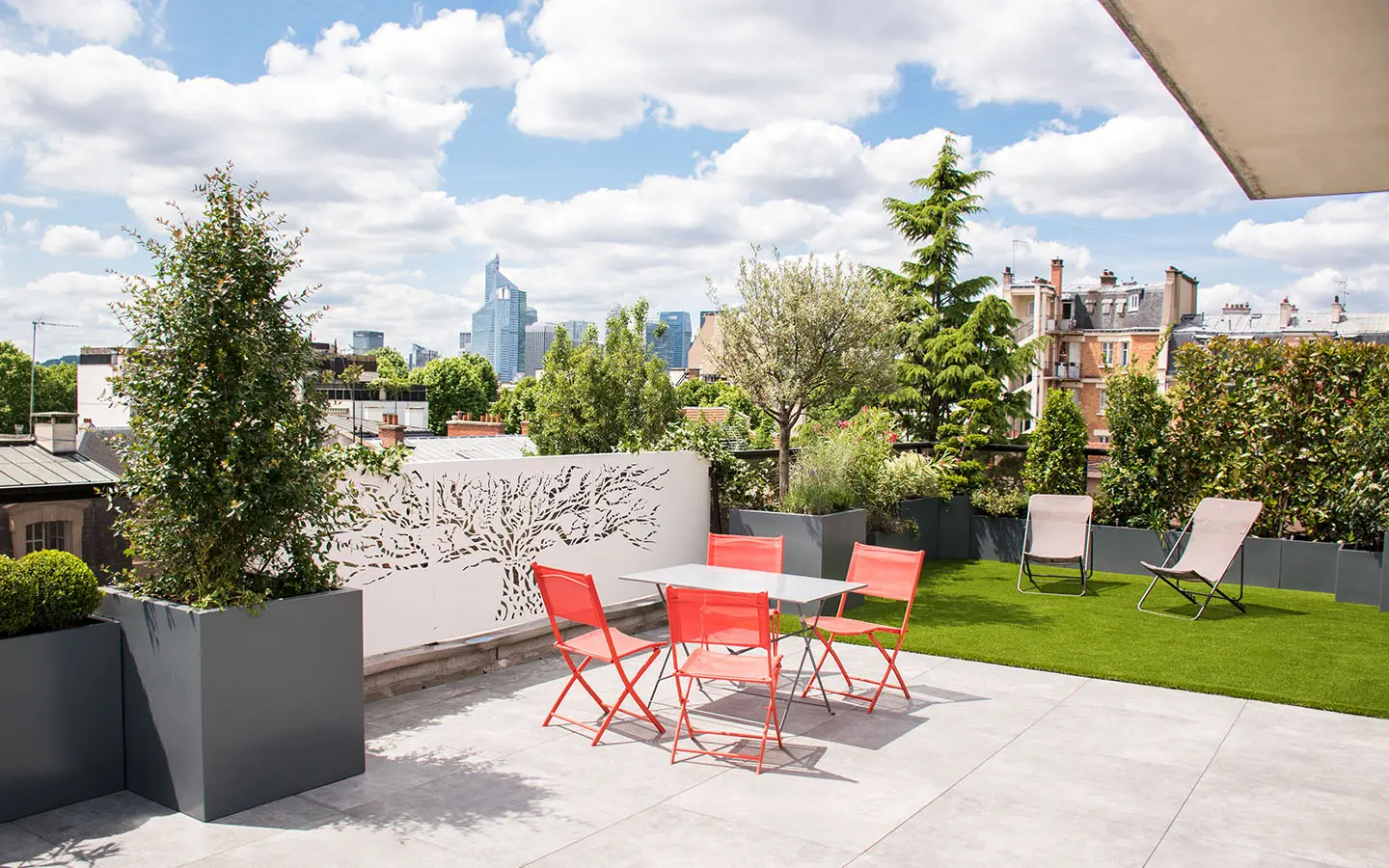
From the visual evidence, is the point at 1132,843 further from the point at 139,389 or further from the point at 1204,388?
the point at 1204,388

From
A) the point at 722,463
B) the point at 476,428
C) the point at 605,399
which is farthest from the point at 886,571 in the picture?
the point at 476,428

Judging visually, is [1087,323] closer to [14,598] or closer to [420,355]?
[14,598]

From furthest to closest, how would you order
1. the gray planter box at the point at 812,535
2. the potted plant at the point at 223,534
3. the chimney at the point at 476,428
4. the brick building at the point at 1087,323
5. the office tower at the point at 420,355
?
the office tower at the point at 420,355
the brick building at the point at 1087,323
the chimney at the point at 476,428
the gray planter box at the point at 812,535
the potted plant at the point at 223,534

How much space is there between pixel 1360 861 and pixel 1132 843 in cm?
83

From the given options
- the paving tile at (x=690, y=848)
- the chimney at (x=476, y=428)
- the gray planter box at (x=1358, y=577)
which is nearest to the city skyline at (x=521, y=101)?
the paving tile at (x=690, y=848)

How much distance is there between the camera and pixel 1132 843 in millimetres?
3932

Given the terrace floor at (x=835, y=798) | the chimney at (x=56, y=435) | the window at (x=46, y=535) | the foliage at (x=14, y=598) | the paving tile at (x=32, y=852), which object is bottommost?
the terrace floor at (x=835, y=798)

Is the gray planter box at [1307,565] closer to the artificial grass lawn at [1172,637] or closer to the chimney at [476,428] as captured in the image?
the artificial grass lawn at [1172,637]

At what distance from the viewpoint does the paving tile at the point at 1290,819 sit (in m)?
3.91

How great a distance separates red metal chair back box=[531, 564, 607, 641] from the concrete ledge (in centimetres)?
112

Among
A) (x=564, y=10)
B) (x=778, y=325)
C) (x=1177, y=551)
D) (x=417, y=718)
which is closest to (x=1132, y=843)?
(x=417, y=718)

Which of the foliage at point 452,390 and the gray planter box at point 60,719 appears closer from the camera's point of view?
the gray planter box at point 60,719

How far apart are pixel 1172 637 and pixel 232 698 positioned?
675 centimetres

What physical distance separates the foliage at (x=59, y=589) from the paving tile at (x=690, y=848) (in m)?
2.28
